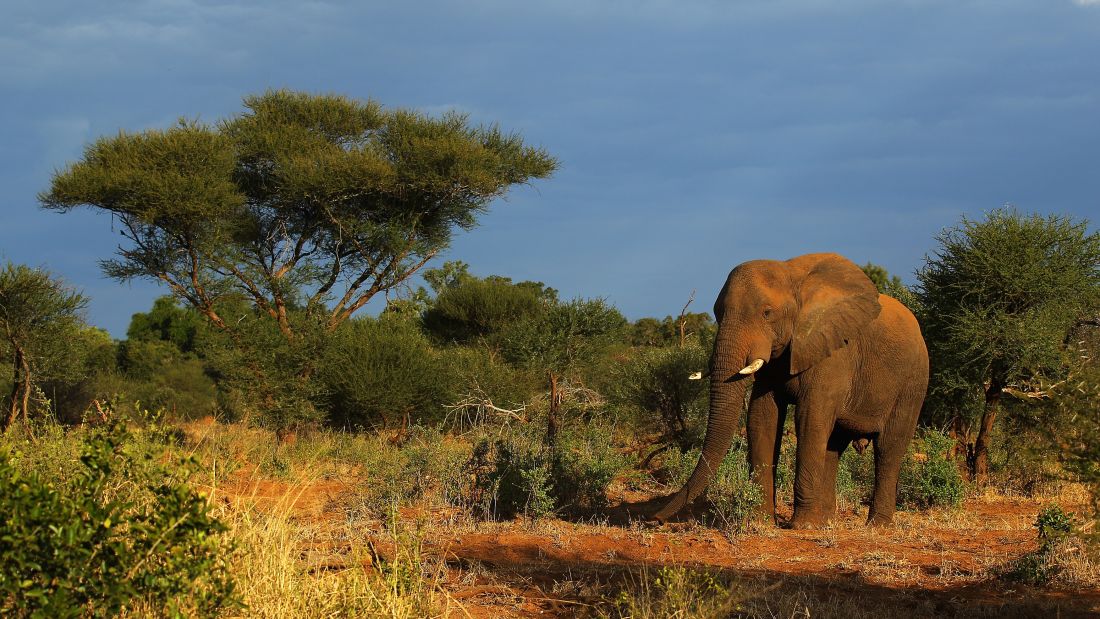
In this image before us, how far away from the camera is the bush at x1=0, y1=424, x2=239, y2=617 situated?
15.2 feet

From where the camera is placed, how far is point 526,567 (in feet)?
23.1

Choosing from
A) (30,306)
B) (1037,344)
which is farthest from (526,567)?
(30,306)

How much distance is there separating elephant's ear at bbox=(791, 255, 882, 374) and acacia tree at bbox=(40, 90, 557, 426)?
518 inches

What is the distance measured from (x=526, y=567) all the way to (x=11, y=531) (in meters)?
3.36

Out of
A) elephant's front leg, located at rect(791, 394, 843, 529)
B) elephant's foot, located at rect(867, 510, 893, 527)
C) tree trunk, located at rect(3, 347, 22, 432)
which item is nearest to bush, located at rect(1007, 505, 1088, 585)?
elephant's front leg, located at rect(791, 394, 843, 529)

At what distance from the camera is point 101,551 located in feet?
16.1

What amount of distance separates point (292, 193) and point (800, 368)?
17370 mm

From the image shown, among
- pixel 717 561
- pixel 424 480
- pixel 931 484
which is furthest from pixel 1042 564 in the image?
pixel 424 480

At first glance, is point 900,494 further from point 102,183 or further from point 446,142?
point 102,183

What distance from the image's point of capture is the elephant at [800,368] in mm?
9547

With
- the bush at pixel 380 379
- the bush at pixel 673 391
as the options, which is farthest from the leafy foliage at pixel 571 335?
the bush at pixel 380 379

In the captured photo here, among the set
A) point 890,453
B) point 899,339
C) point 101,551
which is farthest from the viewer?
point 890,453

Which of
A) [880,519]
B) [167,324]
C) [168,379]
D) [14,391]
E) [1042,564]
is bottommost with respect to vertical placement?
[1042,564]

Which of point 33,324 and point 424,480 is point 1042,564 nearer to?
point 424,480
